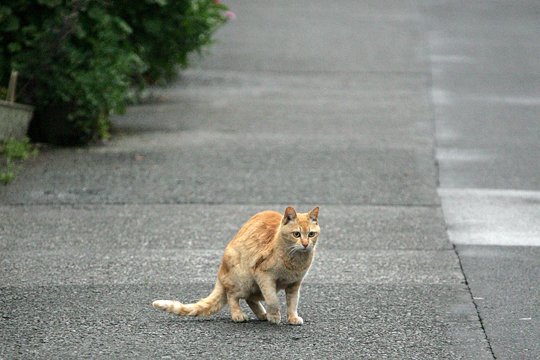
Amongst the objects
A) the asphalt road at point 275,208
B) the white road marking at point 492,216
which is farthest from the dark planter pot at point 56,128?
the white road marking at point 492,216

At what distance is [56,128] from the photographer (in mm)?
12047

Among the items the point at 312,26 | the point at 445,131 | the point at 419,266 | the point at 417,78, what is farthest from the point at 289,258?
the point at 312,26

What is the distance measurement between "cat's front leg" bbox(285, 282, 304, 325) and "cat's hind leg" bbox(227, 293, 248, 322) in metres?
0.29

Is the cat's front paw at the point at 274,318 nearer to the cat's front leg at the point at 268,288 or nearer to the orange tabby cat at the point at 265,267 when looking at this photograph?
the orange tabby cat at the point at 265,267

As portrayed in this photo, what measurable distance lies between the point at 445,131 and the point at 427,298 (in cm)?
621

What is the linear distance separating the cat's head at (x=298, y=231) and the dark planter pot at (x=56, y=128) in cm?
621

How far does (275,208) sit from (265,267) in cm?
352

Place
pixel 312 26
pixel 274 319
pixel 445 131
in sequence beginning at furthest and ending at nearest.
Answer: pixel 312 26, pixel 445 131, pixel 274 319

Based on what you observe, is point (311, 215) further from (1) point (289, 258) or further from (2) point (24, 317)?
(2) point (24, 317)

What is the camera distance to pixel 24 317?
6715 millimetres

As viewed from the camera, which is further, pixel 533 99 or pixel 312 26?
pixel 312 26

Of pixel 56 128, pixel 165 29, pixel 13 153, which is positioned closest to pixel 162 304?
pixel 13 153

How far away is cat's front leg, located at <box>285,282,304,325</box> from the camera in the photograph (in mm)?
6453

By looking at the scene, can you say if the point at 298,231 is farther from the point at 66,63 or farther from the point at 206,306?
the point at 66,63
